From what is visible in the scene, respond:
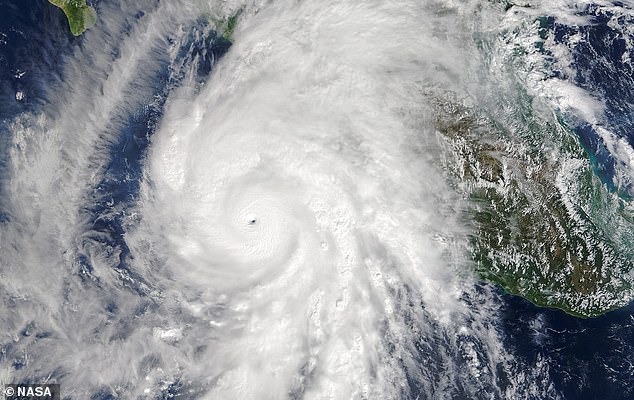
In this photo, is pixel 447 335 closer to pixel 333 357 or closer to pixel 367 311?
pixel 367 311

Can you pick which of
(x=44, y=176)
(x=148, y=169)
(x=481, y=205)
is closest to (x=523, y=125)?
(x=481, y=205)

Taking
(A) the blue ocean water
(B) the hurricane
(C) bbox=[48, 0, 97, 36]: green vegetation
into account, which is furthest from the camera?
(A) the blue ocean water

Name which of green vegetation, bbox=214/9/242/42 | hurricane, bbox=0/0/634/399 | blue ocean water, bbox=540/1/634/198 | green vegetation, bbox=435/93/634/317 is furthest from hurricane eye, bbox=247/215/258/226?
blue ocean water, bbox=540/1/634/198

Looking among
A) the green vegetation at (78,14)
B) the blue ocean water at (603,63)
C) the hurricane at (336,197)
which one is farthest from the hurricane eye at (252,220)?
the blue ocean water at (603,63)

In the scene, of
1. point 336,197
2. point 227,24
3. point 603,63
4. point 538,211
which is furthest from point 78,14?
point 603,63

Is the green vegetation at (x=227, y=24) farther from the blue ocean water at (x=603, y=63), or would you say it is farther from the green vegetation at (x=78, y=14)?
the blue ocean water at (x=603, y=63)

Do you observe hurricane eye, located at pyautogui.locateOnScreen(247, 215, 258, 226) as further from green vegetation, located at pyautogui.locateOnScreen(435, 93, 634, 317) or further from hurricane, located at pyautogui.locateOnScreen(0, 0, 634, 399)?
green vegetation, located at pyautogui.locateOnScreen(435, 93, 634, 317)

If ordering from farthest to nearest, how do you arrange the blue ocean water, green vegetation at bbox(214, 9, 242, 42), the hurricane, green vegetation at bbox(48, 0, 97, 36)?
the blue ocean water, green vegetation at bbox(214, 9, 242, 42), the hurricane, green vegetation at bbox(48, 0, 97, 36)
